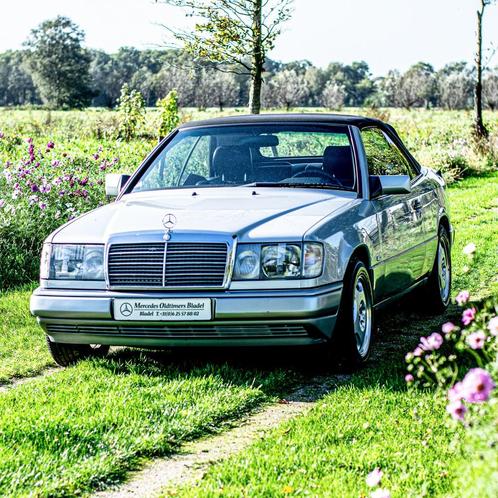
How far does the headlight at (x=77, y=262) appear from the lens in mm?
6270

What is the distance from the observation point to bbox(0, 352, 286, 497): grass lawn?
4.51m

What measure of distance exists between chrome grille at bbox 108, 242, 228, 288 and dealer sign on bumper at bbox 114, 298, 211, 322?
104 mm

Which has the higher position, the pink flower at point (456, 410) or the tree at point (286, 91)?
the tree at point (286, 91)

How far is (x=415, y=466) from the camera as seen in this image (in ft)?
14.5

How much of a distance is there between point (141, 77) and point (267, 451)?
128 metres

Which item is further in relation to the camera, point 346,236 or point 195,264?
point 346,236

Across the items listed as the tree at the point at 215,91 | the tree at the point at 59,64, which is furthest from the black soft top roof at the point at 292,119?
the tree at the point at 215,91

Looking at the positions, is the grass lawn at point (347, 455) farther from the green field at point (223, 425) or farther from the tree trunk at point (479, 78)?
the tree trunk at point (479, 78)

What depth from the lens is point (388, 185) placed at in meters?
7.08

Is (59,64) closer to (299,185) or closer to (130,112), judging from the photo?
(130,112)

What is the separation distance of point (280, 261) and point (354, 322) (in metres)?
0.73

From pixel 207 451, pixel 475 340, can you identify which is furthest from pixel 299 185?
pixel 475 340

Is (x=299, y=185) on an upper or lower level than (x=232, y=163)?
lower

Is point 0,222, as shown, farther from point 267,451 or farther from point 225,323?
point 267,451
